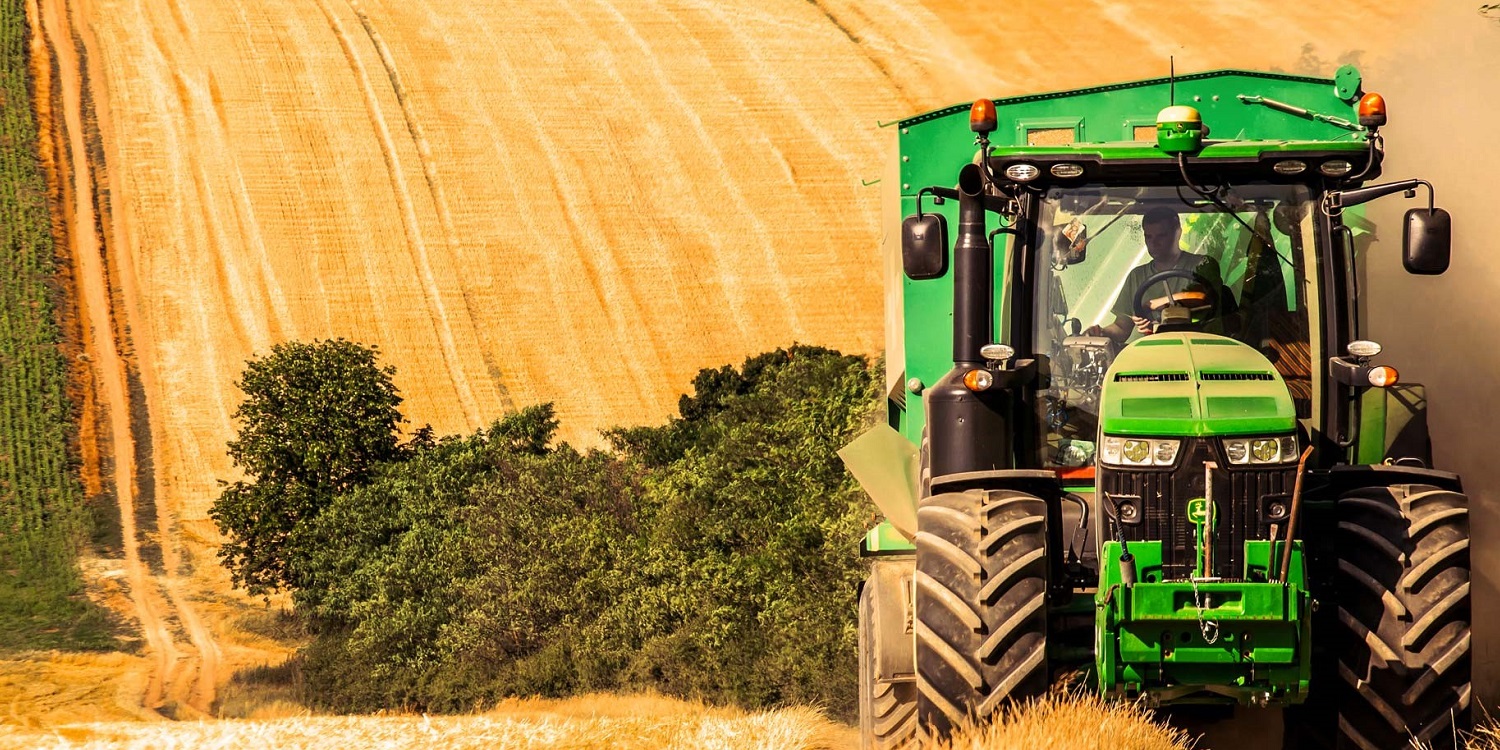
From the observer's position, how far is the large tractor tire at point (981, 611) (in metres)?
6.63

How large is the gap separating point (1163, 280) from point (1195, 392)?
105 centimetres

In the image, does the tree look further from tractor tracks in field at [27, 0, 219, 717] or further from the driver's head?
the driver's head

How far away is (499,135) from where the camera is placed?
4394cm

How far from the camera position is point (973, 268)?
24.3 ft

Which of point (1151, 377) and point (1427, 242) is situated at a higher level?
point (1427, 242)

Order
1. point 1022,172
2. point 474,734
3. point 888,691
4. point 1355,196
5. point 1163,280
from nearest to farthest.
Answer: point 1022,172 → point 1355,196 → point 1163,280 → point 888,691 → point 474,734

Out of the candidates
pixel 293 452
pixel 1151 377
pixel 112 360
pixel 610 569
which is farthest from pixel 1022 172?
pixel 112 360

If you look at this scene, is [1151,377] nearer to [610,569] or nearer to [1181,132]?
[1181,132]

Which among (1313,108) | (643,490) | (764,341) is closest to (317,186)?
(764,341)

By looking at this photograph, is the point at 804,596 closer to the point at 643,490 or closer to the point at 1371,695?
the point at 643,490

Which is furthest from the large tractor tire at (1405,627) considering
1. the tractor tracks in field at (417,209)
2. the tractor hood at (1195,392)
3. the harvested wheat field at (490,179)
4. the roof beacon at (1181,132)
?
the tractor tracks in field at (417,209)

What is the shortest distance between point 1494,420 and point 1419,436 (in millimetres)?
1636

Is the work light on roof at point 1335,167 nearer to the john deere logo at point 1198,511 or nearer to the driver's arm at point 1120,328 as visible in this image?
the driver's arm at point 1120,328

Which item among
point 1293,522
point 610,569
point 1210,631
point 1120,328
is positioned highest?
point 1120,328
